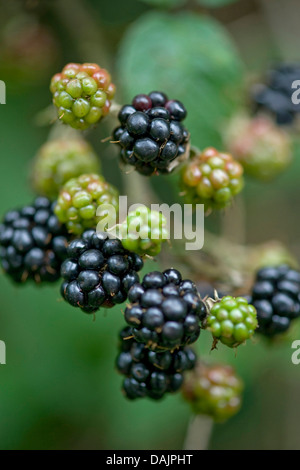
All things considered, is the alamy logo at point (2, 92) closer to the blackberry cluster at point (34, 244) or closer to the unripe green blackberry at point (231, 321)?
the blackberry cluster at point (34, 244)

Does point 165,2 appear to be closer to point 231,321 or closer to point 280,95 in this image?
point 280,95

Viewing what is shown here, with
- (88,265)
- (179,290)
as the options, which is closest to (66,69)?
(88,265)

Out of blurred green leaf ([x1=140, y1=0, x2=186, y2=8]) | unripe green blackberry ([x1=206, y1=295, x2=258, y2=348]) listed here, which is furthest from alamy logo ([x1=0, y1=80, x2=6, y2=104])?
unripe green blackberry ([x1=206, y1=295, x2=258, y2=348])

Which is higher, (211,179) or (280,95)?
(280,95)

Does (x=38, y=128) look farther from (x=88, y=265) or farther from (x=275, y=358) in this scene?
(x=275, y=358)
